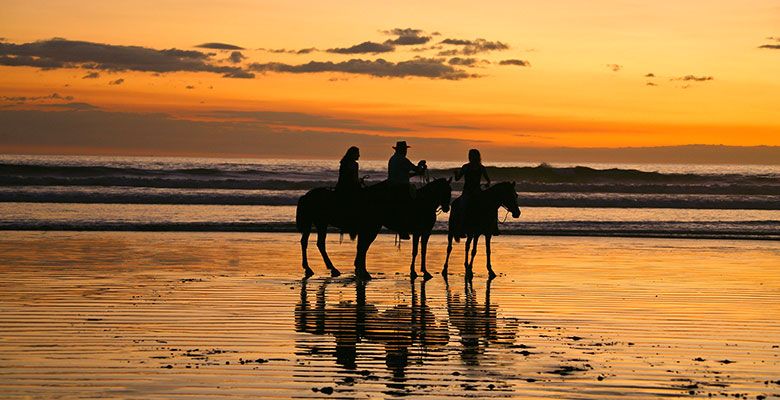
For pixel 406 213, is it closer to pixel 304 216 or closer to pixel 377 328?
pixel 304 216

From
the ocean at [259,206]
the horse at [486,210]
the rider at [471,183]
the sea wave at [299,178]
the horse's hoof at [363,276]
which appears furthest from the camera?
the sea wave at [299,178]

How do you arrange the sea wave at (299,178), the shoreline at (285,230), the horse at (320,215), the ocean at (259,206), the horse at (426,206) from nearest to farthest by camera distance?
1. the horse at (426,206)
2. the horse at (320,215)
3. the shoreline at (285,230)
4. the ocean at (259,206)
5. the sea wave at (299,178)

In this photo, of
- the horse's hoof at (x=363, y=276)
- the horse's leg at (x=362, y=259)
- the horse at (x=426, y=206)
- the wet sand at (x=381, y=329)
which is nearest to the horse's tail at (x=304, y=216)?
the wet sand at (x=381, y=329)

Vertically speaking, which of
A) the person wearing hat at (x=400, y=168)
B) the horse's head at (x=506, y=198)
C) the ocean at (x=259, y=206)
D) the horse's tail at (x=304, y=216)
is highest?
the person wearing hat at (x=400, y=168)

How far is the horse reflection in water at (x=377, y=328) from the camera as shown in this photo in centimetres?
946

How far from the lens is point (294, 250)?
21656mm

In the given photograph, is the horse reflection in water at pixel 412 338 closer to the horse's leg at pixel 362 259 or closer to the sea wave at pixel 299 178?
the horse's leg at pixel 362 259

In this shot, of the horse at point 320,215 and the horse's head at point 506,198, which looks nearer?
the horse at point 320,215

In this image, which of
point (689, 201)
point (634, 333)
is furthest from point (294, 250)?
point (689, 201)

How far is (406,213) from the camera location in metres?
16.8

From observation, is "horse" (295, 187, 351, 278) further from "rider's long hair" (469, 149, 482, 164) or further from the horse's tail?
"rider's long hair" (469, 149, 482, 164)

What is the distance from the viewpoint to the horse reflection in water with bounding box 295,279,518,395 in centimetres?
870

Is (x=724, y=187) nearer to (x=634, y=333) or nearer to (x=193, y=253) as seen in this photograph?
(x=193, y=253)

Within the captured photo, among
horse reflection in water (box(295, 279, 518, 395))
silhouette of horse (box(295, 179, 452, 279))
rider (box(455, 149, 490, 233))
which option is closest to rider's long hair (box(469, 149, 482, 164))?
rider (box(455, 149, 490, 233))
